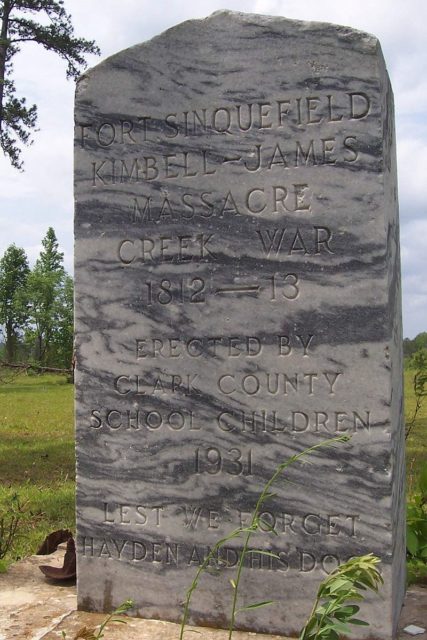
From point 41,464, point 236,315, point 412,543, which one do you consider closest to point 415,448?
point 41,464

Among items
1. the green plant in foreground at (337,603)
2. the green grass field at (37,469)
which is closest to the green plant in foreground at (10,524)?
the green grass field at (37,469)

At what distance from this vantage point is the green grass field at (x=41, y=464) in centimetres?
557

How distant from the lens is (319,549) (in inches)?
119

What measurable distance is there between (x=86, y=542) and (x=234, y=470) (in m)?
0.79

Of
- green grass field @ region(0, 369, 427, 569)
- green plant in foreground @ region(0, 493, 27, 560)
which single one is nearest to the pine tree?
green grass field @ region(0, 369, 427, 569)

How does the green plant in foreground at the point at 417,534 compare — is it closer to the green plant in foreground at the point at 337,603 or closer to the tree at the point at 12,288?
the green plant in foreground at the point at 337,603

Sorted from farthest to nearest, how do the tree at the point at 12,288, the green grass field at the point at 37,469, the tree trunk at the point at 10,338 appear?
1. the tree at the point at 12,288
2. the tree trunk at the point at 10,338
3. the green grass field at the point at 37,469

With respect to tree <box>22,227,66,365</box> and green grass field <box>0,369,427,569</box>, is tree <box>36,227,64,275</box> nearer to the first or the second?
tree <box>22,227,66,365</box>

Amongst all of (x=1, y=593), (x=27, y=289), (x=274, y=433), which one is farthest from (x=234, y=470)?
(x=27, y=289)

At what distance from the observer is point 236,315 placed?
312 centimetres


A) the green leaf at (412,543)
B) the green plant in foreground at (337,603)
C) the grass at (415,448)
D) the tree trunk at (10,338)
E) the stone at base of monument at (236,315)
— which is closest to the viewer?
the green plant in foreground at (337,603)

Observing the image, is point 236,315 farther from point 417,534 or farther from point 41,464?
point 41,464

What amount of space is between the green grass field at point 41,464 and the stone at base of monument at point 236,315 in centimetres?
117

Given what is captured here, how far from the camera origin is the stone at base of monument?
2975 millimetres
